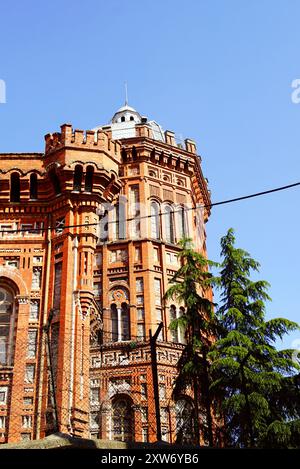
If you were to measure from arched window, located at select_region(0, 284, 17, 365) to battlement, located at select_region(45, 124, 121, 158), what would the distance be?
566 cm

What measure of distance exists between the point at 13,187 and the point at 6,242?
2.22 m

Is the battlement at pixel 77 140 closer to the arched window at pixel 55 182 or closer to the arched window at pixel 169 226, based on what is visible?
the arched window at pixel 55 182

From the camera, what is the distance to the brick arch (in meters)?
20.4

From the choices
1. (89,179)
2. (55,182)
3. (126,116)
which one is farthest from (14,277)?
(126,116)

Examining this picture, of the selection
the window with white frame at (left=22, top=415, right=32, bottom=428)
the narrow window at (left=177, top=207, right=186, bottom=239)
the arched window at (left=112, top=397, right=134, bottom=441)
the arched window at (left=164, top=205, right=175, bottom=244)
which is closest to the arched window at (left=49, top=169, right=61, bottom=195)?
the window with white frame at (left=22, top=415, right=32, bottom=428)

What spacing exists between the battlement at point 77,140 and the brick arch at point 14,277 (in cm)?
479

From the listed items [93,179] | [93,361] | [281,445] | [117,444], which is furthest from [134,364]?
[117,444]

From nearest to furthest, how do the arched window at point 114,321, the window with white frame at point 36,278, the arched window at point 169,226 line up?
the window with white frame at point 36,278 → the arched window at point 114,321 → the arched window at point 169,226

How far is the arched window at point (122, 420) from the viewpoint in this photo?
24.5 meters

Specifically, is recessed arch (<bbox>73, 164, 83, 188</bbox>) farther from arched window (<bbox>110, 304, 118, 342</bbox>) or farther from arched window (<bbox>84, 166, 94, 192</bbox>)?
arched window (<bbox>110, 304, 118, 342</bbox>)

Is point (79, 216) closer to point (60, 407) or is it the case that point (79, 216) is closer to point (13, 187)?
point (13, 187)

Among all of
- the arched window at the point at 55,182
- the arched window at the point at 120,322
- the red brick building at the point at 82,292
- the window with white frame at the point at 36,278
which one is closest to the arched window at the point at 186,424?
the red brick building at the point at 82,292
